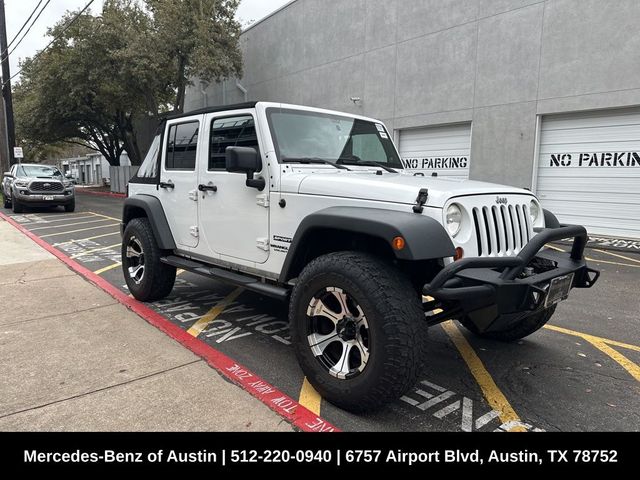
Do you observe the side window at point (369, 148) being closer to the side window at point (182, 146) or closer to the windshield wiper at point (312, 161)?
the windshield wiper at point (312, 161)

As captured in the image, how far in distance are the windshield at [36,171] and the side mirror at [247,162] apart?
15.3 m

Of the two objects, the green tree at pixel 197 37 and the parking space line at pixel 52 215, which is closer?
the parking space line at pixel 52 215

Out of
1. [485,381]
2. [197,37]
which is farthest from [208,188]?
[197,37]

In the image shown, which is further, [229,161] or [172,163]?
[172,163]

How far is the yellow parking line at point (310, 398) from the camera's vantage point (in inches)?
120

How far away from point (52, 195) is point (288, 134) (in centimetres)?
1495

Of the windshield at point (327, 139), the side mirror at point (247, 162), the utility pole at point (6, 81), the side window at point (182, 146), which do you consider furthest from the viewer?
the utility pole at point (6, 81)

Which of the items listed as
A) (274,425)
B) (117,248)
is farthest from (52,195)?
(274,425)

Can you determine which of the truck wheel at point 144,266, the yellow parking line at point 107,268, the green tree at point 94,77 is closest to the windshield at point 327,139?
the truck wheel at point 144,266

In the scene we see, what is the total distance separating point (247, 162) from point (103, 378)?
1937 millimetres

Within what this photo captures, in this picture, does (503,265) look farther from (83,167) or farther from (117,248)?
(83,167)

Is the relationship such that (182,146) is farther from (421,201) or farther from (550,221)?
(550,221)

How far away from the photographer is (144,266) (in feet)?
17.1

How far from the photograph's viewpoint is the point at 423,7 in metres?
13.6
